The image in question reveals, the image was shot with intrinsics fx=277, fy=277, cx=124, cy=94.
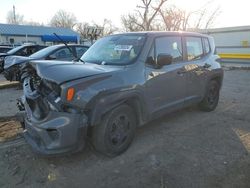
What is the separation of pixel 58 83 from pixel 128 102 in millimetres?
1179

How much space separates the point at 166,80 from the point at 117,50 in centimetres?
100

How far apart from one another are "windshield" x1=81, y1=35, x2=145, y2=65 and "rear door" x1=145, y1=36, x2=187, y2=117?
281 millimetres

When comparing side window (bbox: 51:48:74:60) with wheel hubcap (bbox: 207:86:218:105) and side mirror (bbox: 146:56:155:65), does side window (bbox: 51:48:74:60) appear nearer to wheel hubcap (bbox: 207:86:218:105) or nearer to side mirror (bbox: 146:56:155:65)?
wheel hubcap (bbox: 207:86:218:105)

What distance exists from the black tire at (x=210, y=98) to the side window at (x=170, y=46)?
1437 millimetres

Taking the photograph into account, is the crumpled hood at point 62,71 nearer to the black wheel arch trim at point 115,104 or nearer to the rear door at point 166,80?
the black wheel arch trim at point 115,104

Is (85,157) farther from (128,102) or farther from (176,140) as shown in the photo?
(176,140)

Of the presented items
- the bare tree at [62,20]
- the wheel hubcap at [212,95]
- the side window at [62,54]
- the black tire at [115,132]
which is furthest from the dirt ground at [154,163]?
the bare tree at [62,20]

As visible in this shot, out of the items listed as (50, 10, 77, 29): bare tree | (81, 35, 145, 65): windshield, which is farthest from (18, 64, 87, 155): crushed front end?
(50, 10, 77, 29): bare tree

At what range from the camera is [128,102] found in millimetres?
4246

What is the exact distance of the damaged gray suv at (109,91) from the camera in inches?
141

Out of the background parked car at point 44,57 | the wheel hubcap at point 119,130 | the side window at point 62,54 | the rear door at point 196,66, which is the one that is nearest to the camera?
the wheel hubcap at point 119,130

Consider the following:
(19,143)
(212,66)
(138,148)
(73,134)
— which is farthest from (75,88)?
(212,66)

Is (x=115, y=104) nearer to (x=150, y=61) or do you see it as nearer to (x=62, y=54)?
(x=150, y=61)

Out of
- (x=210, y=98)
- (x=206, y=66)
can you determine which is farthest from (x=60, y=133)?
(x=210, y=98)
